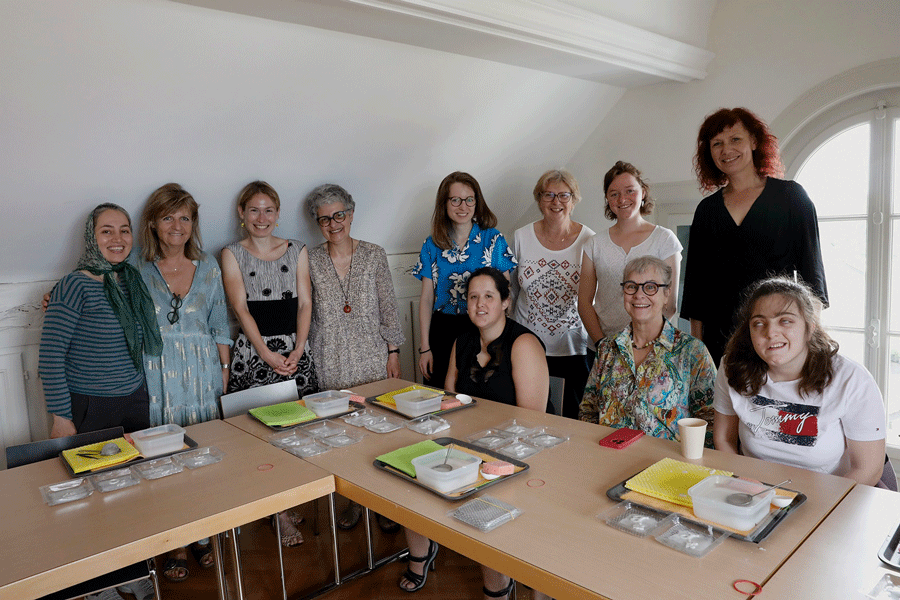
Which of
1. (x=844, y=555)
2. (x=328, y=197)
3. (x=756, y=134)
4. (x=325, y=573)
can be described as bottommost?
(x=325, y=573)

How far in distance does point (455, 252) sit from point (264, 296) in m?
0.97

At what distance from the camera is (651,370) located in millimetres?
2094

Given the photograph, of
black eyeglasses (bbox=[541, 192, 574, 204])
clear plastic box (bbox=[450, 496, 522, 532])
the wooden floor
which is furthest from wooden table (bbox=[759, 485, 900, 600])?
black eyeglasses (bbox=[541, 192, 574, 204])

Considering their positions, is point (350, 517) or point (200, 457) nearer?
point (200, 457)

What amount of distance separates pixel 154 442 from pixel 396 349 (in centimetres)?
155

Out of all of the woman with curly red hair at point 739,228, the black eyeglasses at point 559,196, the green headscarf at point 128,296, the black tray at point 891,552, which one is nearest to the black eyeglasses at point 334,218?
the green headscarf at point 128,296

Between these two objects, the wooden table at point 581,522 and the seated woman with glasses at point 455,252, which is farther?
the seated woman with glasses at point 455,252

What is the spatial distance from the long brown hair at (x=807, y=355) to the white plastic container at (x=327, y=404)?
128 centimetres

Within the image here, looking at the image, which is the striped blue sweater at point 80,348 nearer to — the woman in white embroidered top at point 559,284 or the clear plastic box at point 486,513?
the clear plastic box at point 486,513

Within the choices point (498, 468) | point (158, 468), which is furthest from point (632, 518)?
point (158, 468)

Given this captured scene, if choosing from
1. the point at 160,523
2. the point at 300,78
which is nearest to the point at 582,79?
the point at 300,78

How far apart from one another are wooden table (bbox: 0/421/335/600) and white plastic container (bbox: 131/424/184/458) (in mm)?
171

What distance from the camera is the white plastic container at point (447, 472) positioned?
1.53 meters

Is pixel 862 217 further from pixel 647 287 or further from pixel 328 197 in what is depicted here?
pixel 328 197
